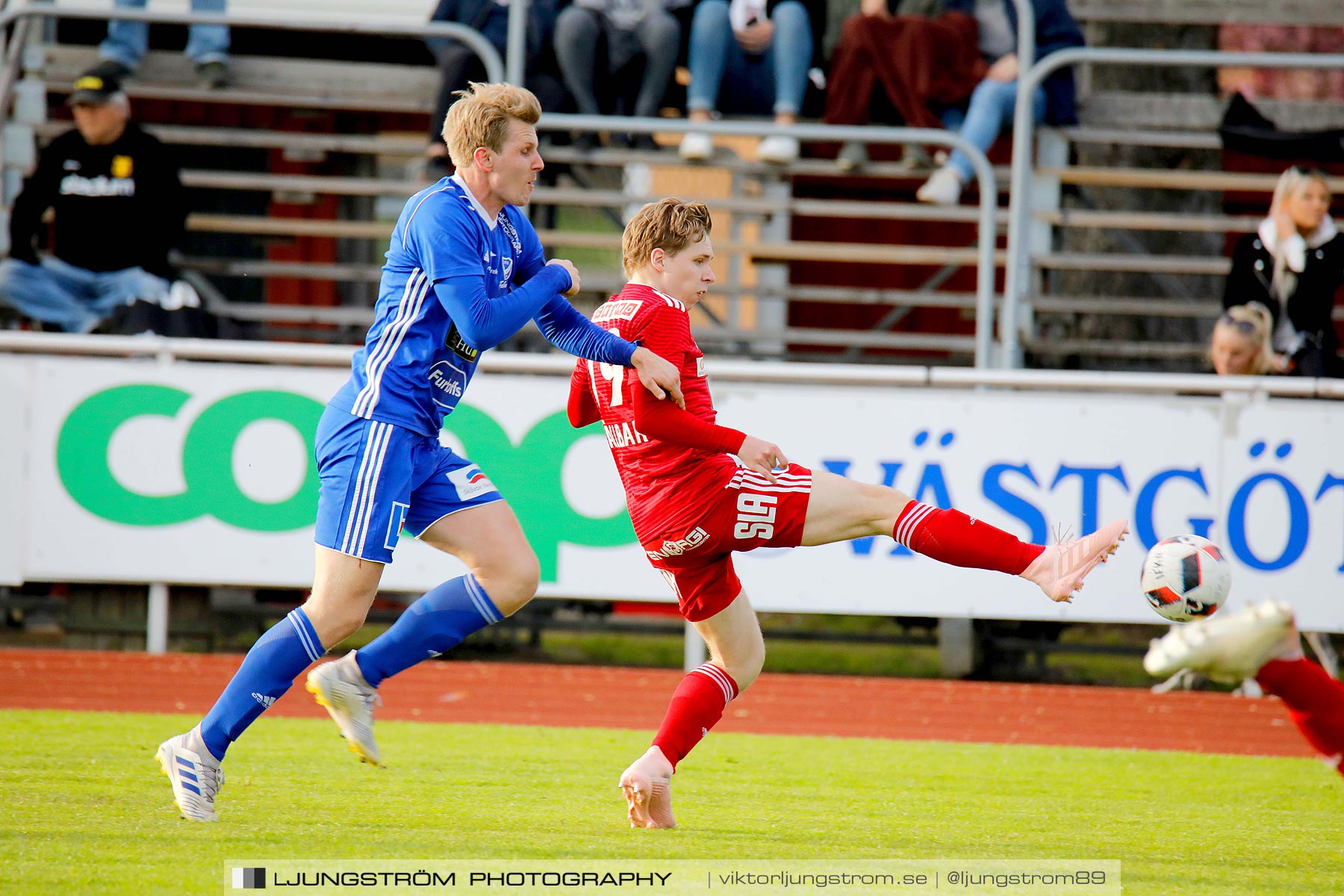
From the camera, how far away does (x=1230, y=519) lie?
800 centimetres

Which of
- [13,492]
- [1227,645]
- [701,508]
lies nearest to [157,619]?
[13,492]

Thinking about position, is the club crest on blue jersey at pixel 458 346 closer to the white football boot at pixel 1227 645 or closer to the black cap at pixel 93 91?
the white football boot at pixel 1227 645

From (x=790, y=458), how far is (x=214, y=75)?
587 cm

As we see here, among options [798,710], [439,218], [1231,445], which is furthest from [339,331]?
[439,218]

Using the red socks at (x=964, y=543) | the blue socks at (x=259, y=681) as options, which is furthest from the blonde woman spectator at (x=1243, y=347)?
the blue socks at (x=259, y=681)

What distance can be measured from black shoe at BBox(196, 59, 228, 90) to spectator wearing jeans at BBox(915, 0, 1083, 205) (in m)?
5.23

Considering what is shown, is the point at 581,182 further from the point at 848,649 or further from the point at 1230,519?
the point at 1230,519

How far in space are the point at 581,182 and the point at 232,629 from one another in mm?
4455

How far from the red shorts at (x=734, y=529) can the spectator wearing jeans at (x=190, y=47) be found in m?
7.71

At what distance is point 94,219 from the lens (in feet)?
31.4

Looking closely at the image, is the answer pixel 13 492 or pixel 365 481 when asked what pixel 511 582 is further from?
pixel 13 492

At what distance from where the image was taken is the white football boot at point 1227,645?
3.69 m

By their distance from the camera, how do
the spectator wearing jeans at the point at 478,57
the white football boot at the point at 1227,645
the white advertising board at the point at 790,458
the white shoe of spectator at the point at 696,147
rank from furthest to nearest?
the white shoe of spectator at the point at 696,147 < the spectator wearing jeans at the point at 478,57 < the white advertising board at the point at 790,458 < the white football boot at the point at 1227,645

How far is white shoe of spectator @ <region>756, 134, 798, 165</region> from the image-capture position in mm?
10547
